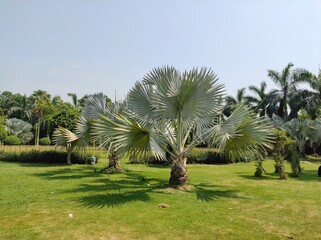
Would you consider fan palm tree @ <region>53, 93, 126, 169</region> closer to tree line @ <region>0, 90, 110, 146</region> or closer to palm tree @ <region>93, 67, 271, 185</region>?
tree line @ <region>0, 90, 110, 146</region>

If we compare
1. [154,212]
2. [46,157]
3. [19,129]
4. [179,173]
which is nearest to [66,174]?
[179,173]

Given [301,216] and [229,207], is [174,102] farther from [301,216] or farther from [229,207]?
[301,216]

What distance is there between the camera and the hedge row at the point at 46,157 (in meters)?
18.8

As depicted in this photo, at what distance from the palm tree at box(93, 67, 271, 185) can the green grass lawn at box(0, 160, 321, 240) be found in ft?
4.17

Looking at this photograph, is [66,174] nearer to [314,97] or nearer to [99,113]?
[99,113]

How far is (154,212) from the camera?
6531mm

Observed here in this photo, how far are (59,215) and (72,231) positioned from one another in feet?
3.74

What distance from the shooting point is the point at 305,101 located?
30.9m

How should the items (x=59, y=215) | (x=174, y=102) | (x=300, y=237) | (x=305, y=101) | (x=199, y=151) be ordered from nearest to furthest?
1. (x=300, y=237)
2. (x=59, y=215)
3. (x=174, y=102)
4. (x=199, y=151)
5. (x=305, y=101)

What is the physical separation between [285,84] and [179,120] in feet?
91.1

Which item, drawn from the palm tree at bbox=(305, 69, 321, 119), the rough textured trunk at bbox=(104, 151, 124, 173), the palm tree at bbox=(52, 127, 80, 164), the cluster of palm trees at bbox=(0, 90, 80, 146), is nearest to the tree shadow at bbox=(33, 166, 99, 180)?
the rough textured trunk at bbox=(104, 151, 124, 173)

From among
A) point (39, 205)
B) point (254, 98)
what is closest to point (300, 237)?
point (39, 205)

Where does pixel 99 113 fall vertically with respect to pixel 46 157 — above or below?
above

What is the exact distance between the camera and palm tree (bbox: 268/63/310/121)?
3212 centimetres
